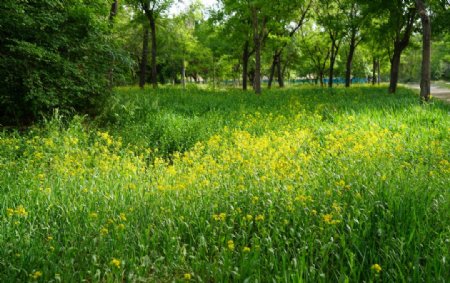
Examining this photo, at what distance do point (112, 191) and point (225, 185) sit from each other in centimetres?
146

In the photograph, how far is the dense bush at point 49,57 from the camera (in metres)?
8.53

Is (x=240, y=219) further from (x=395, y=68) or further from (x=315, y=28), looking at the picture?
(x=315, y=28)

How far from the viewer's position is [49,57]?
871 cm

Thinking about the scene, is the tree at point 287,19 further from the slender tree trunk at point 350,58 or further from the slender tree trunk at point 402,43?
the slender tree trunk at point 402,43

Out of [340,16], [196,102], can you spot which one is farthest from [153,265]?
[340,16]

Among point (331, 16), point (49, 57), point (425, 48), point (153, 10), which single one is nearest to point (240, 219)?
point (49, 57)

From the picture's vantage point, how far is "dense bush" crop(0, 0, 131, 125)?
28.0 feet

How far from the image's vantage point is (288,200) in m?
3.96

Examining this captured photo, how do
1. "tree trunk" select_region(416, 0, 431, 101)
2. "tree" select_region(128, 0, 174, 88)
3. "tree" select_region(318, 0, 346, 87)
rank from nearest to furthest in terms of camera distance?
1. "tree trunk" select_region(416, 0, 431, 101)
2. "tree" select_region(128, 0, 174, 88)
3. "tree" select_region(318, 0, 346, 87)

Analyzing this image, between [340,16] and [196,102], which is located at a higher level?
[340,16]

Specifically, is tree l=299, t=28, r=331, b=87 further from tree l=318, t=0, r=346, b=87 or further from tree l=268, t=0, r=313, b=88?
tree l=268, t=0, r=313, b=88

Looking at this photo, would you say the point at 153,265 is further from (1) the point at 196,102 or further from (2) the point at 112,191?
(1) the point at 196,102

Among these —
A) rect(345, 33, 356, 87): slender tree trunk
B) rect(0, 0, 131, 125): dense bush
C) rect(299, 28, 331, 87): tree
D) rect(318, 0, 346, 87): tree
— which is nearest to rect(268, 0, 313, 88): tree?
rect(318, 0, 346, 87): tree

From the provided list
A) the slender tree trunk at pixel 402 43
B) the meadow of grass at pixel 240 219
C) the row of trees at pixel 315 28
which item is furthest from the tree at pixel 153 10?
the meadow of grass at pixel 240 219
